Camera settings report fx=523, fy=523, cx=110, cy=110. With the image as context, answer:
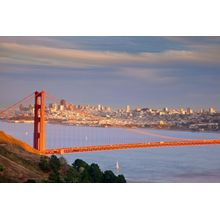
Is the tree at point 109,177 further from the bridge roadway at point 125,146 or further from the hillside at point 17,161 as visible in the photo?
the hillside at point 17,161

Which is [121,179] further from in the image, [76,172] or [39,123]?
[39,123]

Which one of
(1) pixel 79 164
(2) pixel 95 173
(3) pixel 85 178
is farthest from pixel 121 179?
(1) pixel 79 164

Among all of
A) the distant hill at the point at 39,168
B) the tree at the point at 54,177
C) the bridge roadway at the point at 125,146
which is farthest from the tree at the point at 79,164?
the tree at the point at 54,177

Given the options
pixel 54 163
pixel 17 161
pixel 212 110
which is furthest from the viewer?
pixel 212 110

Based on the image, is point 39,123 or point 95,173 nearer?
point 95,173

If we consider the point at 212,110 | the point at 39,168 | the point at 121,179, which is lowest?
the point at 121,179
